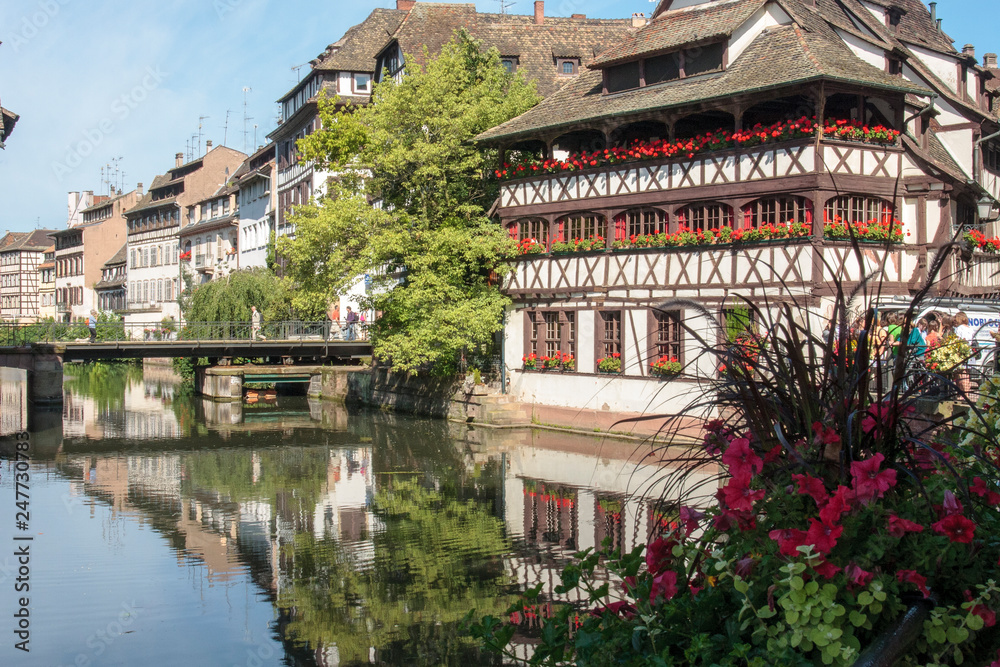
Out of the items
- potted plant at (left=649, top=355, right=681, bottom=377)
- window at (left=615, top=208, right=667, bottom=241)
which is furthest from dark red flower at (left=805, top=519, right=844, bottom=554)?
window at (left=615, top=208, right=667, bottom=241)

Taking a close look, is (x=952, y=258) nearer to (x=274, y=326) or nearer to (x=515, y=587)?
(x=515, y=587)

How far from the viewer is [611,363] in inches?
949

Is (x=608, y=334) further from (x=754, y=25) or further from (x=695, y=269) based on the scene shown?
(x=754, y=25)

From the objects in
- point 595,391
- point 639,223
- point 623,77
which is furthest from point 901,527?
point 623,77

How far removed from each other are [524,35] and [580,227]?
13.9 metres

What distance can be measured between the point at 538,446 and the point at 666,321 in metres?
4.06

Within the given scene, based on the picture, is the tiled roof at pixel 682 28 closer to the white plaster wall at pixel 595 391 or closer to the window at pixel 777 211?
the window at pixel 777 211

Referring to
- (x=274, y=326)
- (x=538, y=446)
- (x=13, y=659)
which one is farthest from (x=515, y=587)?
(x=274, y=326)

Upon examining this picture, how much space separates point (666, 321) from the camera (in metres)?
22.9

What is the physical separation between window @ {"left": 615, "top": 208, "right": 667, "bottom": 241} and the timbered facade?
0.05 meters

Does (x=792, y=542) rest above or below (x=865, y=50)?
below

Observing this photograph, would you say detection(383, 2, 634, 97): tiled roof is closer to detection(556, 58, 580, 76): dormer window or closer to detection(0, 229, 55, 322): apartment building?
detection(556, 58, 580, 76): dormer window

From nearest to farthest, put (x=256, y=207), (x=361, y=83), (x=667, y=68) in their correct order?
(x=667, y=68), (x=361, y=83), (x=256, y=207)

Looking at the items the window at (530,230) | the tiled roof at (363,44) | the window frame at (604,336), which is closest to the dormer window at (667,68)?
the window at (530,230)
